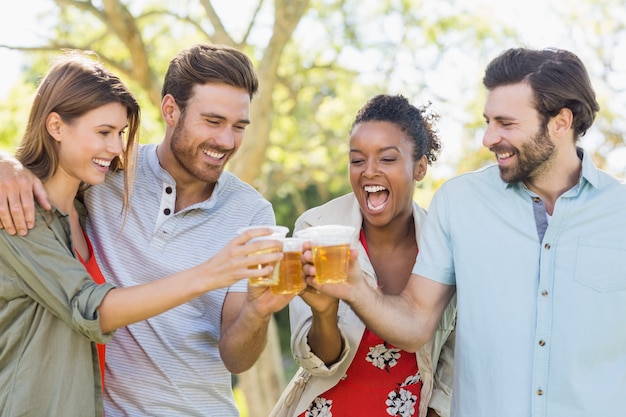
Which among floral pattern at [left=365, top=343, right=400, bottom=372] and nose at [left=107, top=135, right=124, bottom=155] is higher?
nose at [left=107, top=135, right=124, bottom=155]

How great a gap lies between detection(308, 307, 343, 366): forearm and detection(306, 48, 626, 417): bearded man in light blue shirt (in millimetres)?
282

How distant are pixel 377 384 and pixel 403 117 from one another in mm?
1428

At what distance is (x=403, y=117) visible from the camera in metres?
4.68

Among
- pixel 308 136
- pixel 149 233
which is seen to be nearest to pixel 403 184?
pixel 149 233

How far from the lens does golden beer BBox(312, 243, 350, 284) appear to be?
3.35m

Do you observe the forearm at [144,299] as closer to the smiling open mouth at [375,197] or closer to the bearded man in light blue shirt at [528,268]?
the bearded man in light blue shirt at [528,268]

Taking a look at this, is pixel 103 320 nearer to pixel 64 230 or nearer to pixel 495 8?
pixel 64 230

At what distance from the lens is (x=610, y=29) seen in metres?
16.4

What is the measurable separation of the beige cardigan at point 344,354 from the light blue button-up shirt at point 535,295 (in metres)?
0.49

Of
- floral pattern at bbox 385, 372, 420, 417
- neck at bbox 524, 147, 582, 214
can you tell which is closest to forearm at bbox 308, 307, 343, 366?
floral pattern at bbox 385, 372, 420, 417

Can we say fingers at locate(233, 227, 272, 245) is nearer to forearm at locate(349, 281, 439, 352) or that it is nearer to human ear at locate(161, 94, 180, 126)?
forearm at locate(349, 281, 439, 352)

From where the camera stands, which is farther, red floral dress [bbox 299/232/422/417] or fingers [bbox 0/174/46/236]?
red floral dress [bbox 299/232/422/417]

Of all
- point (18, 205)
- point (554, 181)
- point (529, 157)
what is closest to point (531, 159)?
point (529, 157)

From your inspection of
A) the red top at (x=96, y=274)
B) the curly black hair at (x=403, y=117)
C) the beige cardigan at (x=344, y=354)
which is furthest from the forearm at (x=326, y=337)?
the curly black hair at (x=403, y=117)
